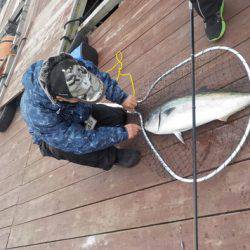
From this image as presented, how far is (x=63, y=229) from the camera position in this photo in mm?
3740

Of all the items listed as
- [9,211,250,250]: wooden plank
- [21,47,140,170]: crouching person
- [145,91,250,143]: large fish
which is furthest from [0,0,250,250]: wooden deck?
[21,47,140,170]: crouching person

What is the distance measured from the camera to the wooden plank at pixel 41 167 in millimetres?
4534

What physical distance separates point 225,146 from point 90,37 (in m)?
3.43

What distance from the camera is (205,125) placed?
280cm

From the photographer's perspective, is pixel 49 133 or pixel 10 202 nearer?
pixel 49 133

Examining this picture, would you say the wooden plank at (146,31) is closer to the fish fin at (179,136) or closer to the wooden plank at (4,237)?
the fish fin at (179,136)

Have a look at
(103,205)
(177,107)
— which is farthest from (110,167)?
(177,107)

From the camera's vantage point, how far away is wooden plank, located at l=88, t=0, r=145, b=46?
4730 millimetres

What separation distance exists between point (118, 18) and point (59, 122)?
8.69ft

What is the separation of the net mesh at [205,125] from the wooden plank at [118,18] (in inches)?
66.5

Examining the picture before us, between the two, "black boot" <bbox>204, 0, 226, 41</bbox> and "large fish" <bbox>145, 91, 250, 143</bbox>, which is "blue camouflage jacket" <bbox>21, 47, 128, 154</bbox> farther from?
"black boot" <bbox>204, 0, 226, 41</bbox>

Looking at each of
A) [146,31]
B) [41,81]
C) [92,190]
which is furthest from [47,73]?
[146,31]

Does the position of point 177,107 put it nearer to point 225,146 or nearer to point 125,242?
point 225,146

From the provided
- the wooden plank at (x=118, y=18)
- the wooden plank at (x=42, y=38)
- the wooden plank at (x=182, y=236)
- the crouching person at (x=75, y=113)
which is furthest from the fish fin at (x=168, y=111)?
the wooden plank at (x=42, y=38)
